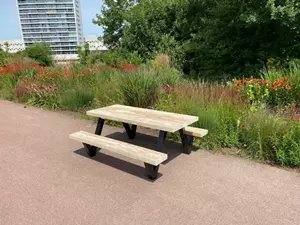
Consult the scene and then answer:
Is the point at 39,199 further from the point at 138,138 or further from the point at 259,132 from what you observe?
the point at 259,132

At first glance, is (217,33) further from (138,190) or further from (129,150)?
(138,190)

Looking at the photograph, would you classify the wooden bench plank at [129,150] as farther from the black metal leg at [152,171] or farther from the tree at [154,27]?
the tree at [154,27]

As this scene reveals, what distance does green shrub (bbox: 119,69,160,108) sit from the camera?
4.63 meters

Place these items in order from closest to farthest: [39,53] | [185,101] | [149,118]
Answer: [149,118] < [185,101] < [39,53]

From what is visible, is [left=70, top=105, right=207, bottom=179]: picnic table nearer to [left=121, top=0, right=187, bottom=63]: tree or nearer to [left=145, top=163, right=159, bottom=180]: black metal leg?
[left=145, top=163, right=159, bottom=180]: black metal leg

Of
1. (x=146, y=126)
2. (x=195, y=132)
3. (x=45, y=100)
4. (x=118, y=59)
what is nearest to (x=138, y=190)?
(x=146, y=126)

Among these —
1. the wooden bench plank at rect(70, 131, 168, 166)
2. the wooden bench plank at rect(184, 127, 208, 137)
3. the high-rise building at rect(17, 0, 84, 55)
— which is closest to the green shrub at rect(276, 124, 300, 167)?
the wooden bench plank at rect(184, 127, 208, 137)

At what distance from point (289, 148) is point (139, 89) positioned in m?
2.81

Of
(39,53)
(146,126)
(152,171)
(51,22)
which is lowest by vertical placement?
(152,171)

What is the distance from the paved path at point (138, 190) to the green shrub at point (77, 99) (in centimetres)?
209

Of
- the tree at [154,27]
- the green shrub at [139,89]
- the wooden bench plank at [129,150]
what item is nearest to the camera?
the wooden bench plank at [129,150]

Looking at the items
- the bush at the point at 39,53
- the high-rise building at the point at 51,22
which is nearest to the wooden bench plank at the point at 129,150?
the bush at the point at 39,53

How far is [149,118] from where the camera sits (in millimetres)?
2934

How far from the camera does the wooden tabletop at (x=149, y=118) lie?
262 centimetres
